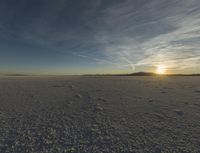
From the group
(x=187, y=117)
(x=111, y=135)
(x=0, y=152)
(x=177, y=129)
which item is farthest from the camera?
(x=187, y=117)

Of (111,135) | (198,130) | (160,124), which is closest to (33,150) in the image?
(111,135)

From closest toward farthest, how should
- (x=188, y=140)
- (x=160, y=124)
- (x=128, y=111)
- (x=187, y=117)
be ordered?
(x=188, y=140)
(x=160, y=124)
(x=187, y=117)
(x=128, y=111)

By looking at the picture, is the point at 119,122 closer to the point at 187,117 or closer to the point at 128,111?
the point at 128,111

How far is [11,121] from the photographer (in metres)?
5.33

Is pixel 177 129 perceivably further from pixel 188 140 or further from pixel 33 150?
pixel 33 150

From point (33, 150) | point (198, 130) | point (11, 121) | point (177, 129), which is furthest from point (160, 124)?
point (11, 121)

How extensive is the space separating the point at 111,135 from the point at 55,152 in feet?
5.28

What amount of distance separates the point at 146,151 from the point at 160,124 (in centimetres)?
182

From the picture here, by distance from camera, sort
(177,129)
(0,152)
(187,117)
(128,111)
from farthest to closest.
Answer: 1. (128,111)
2. (187,117)
3. (177,129)
4. (0,152)

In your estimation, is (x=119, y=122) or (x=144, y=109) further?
(x=144, y=109)

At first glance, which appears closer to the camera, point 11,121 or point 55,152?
point 55,152

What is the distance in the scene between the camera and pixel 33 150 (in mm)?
3535

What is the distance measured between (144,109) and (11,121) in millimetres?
5387

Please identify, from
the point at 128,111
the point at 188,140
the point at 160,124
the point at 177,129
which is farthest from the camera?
the point at 128,111
